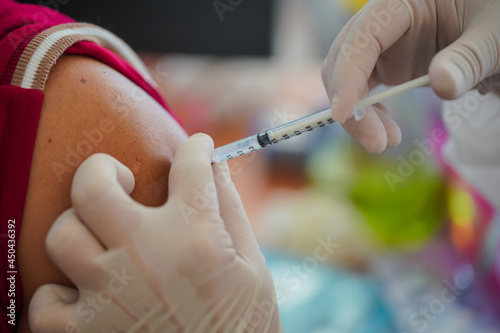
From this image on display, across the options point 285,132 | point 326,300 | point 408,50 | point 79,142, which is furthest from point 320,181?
point 79,142

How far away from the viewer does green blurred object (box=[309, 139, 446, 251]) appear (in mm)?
1608

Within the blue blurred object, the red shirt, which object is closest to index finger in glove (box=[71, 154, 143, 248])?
the red shirt

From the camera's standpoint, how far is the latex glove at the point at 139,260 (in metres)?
0.57

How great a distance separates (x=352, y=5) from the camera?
193 cm

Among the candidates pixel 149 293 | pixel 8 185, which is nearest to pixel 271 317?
pixel 149 293

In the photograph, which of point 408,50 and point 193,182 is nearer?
point 193,182

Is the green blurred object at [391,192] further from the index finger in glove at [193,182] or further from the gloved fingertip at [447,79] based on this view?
Answer: the index finger in glove at [193,182]

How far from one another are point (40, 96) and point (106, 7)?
1510mm

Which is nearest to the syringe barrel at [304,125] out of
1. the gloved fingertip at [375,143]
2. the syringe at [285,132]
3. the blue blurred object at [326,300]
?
the syringe at [285,132]

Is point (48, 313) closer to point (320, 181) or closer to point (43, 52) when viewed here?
point (43, 52)

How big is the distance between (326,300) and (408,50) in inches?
39.9

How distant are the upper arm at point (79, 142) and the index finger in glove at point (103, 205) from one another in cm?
6

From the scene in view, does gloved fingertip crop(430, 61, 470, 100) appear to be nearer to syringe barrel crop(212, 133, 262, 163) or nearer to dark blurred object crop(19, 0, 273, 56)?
syringe barrel crop(212, 133, 262, 163)

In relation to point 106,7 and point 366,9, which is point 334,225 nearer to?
point 366,9
